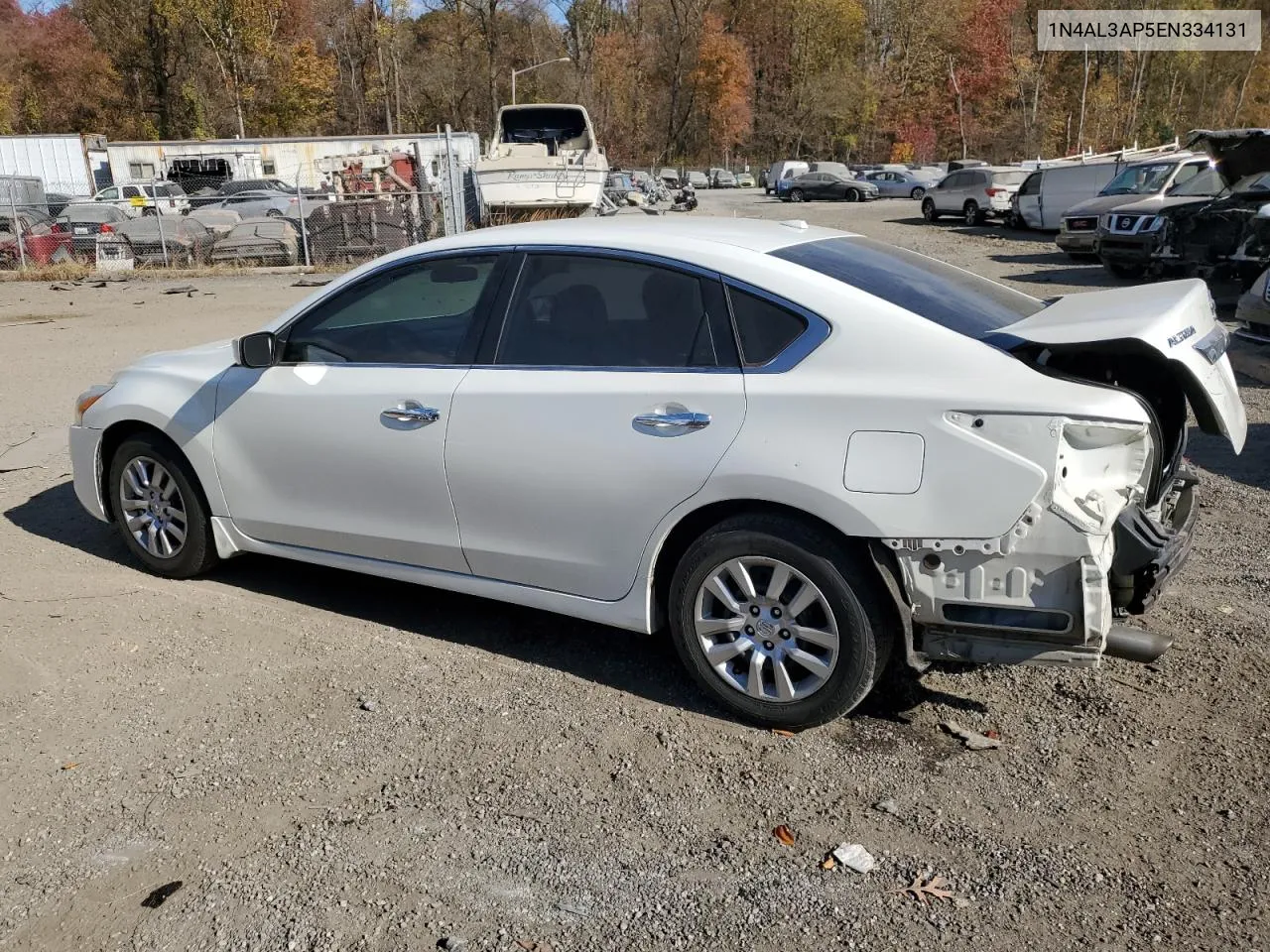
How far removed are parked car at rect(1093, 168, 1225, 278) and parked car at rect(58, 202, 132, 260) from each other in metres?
19.0

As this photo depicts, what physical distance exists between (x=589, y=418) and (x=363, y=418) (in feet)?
3.53

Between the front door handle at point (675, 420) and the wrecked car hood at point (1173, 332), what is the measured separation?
3.43 feet

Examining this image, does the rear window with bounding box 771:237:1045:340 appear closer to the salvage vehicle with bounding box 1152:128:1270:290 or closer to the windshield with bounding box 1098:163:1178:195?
the salvage vehicle with bounding box 1152:128:1270:290

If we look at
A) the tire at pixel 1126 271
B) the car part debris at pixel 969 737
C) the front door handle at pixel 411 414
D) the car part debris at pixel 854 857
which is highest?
the front door handle at pixel 411 414

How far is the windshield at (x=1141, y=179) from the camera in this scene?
755 inches

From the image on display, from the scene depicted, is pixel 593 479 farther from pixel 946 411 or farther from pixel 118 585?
pixel 118 585

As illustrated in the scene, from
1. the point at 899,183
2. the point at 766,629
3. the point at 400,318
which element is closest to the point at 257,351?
the point at 400,318

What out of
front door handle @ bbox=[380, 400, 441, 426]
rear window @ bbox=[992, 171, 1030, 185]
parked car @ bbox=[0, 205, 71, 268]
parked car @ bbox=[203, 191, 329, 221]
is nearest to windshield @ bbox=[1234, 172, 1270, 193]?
front door handle @ bbox=[380, 400, 441, 426]

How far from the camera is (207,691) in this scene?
4270 mm

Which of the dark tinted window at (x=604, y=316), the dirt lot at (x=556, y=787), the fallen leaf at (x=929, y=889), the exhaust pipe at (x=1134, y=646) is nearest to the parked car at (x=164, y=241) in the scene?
the dirt lot at (x=556, y=787)

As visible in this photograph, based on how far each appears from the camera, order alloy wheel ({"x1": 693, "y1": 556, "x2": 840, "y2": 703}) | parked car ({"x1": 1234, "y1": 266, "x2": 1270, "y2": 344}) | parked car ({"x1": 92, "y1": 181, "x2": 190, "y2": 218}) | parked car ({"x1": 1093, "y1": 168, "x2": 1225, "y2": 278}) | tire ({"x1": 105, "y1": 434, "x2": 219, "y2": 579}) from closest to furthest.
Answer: alloy wheel ({"x1": 693, "y1": 556, "x2": 840, "y2": 703}) < tire ({"x1": 105, "y1": 434, "x2": 219, "y2": 579}) < parked car ({"x1": 1234, "y1": 266, "x2": 1270, "y2": 344}) < parked car ({"x1": 1093, "y1": 168, "x2": 1225, "y2": 278}) < parked car ({"x1": 92, "y1": 181, "x2": 190, "y2": 218})

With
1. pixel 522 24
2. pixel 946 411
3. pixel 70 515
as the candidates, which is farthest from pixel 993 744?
pixel 522 24

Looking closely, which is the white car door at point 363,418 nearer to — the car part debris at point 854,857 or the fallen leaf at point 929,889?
the car part debris at point 854,857

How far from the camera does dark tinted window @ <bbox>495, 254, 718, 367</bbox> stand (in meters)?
3.94
